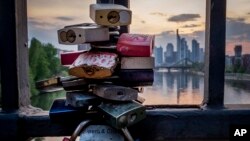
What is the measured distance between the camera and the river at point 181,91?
41.8 inches

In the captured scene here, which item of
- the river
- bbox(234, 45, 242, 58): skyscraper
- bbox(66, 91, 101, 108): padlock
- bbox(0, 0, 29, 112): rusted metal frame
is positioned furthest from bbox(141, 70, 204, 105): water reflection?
bbox(0, 0, 29, 112): rusted metal frame

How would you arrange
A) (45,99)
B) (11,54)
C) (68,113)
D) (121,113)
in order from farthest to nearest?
(45,99), (11,54), (68,113), (121,113)

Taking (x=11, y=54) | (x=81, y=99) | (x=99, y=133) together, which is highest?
(x=11, y=54)

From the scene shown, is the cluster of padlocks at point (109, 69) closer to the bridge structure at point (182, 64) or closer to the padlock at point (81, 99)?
the padlock at point (81, 99)

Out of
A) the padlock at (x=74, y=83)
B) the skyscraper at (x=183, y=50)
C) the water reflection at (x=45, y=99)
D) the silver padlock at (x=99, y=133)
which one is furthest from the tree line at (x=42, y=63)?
the skyscraper at (x=183, y=50)

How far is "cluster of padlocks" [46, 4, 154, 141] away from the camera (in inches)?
32.0

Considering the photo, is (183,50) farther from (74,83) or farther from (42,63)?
(42,63)

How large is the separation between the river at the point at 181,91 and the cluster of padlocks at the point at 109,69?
0.17 meters

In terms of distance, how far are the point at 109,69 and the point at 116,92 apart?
0.07m

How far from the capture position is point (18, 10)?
1.04 meters

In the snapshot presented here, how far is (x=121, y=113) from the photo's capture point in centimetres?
78

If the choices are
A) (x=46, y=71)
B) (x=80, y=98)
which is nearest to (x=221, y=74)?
(x=80, y=98)

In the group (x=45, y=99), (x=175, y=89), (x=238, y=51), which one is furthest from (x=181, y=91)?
(x=45, y=99)

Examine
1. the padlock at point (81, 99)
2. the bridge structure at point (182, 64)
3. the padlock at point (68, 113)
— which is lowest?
the padlock at point (68, 113)
